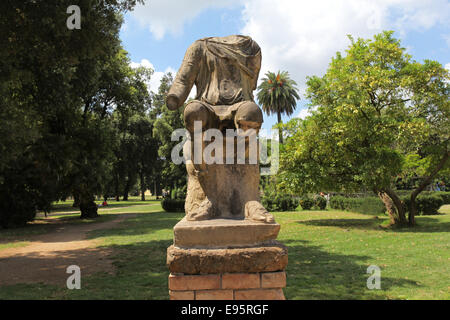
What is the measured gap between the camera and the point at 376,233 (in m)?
12.6

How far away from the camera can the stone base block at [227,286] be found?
2.79m

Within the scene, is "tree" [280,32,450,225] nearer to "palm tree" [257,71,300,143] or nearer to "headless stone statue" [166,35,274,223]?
"headless stone statue" [166,35,274,223]

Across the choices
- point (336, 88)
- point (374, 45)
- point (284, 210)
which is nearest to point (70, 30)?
point (336, 88)

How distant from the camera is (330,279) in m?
6.43

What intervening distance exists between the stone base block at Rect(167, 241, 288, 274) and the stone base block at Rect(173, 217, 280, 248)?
73mm

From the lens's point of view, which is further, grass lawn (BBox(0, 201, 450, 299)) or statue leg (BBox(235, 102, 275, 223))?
grass lawn (BBox(0, 201, 450, 299))

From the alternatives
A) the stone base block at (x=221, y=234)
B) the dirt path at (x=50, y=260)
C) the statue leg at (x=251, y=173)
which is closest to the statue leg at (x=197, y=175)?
the stone base block at (x=221, y=234)

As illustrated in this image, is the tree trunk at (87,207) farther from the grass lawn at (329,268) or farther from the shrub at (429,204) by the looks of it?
the shrub at (429,204)

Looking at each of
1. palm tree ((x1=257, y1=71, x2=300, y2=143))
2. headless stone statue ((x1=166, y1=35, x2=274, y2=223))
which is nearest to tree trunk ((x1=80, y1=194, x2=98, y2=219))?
headless stone statue ((x1=166, y1=35, x2=274, y2=223))

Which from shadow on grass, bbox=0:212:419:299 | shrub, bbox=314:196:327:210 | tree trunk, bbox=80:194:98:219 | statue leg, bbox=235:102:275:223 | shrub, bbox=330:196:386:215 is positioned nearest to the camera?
statue leg, bbox=235:102:275:223

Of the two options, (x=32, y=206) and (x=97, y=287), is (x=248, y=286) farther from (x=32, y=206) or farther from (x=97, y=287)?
(x=32, y=206)

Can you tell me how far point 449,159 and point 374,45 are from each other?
5359 millimetres

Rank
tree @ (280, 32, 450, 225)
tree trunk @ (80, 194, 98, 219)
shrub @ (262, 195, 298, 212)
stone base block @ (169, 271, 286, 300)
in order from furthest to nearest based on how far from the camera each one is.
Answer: shrub @ (262, 195, 298, 212) < tree trunk @ (80, 194, 98, 219) < tree @ (280, 32, 450, 225) < stone base block @ (169, 271, 286, 300)

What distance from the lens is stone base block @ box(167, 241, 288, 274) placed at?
2803mm
